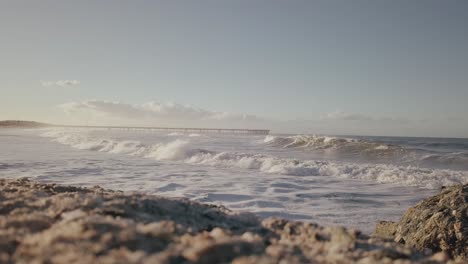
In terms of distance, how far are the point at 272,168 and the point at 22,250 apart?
38.3ft

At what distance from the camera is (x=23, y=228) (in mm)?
2068

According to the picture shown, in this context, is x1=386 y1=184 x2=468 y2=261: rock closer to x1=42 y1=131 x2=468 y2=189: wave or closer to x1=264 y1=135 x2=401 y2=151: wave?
x1=42 y1=131 x2=468 y2=189: wave

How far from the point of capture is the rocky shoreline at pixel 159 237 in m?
1.70

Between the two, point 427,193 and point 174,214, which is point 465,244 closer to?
point 174,214

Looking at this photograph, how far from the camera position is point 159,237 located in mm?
1958

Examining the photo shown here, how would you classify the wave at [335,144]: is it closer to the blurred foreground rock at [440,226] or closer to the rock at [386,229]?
the rock at [386,229]

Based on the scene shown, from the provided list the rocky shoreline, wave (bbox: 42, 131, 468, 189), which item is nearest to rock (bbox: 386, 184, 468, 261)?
the rocky shoreline

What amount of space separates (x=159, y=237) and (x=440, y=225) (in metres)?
3.83

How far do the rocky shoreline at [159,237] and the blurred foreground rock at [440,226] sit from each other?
2.15 meters

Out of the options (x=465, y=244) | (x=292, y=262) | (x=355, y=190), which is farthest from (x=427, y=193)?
(x=292, y=262)

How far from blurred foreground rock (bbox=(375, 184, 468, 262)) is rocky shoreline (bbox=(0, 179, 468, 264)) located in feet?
7.04

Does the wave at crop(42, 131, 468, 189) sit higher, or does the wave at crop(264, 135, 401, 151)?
the wave at crop(264, 135, 401, 151)

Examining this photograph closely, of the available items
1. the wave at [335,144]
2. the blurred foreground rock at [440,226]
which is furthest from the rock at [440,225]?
the wave at [335,144]

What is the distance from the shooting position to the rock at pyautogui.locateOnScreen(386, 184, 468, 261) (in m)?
4.04
